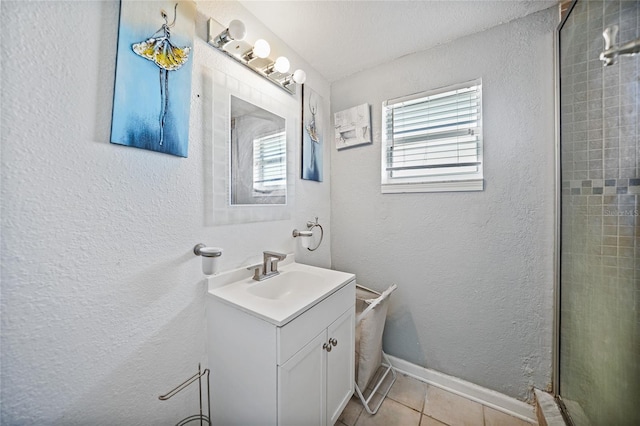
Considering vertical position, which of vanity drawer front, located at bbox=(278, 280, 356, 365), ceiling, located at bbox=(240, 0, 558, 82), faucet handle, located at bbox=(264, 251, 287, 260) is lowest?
vanity drawer front, located at bbox=(278, 280, 356, 365)

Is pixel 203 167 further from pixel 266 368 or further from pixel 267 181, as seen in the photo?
pixel 266 368

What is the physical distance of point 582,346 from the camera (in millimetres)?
1038

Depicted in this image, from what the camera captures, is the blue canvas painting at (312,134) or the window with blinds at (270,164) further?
the blue canvas painting at (312,134)

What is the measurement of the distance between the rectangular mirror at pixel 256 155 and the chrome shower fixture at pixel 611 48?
150 cm

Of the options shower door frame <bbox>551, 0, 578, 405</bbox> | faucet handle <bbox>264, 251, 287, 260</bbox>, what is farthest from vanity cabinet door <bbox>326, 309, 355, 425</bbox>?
shower door frame <bbox>551, 0, 578, 405</bbox>

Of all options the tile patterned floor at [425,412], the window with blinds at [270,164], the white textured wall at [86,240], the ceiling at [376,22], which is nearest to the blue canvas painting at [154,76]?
the white textured wall at [86,240]

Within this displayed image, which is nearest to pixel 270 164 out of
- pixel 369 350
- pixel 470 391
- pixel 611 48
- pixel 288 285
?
pixel 288 285

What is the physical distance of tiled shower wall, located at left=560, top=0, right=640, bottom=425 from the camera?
842 mm

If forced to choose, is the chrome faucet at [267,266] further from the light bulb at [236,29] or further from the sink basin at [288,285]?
the light bulb at [236,29]

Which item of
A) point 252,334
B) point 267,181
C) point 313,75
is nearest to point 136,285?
point 252,334

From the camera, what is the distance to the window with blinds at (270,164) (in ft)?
4.08

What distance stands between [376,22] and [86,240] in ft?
5.57

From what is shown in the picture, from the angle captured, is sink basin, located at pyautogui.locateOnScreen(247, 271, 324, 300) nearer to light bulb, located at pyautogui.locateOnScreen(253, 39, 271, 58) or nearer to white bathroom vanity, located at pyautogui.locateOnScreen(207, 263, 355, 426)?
white bathroom vanity, located at pyautogui.locateOnScreen(207, 263, 355, 426)

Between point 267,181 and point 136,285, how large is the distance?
0.76 m
